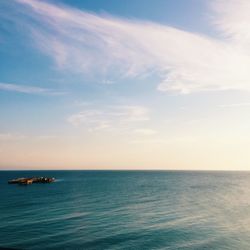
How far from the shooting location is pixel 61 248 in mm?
36938

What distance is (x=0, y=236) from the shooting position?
42.1 metres

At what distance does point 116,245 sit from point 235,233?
59.5ft

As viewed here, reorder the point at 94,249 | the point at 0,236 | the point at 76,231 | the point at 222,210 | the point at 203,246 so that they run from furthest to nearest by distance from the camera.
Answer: the point at 222,210
the point at 76,231
the point at 0,236
the point at 203,246
the point at 94,249

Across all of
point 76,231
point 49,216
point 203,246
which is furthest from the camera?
point 49,216

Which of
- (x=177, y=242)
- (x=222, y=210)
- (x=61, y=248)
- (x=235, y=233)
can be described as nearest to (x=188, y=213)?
(x=222, y=210)

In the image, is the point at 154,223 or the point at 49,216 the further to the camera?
the point at 49,216

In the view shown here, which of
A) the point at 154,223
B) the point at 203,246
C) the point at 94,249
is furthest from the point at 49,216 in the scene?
the point at 203,246

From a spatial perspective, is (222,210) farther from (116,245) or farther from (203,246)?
(116,245)

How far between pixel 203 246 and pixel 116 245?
10.5m

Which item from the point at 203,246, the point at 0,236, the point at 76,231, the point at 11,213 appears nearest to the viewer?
the point at 203,246

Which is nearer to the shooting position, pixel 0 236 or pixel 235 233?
pixel 0 236

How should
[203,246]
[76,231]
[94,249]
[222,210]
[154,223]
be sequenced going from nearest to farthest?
[94,249], [203,246], [76,231], [154,223], [222,210]

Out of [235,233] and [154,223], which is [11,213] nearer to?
[154,223]

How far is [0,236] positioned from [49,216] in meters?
15.1
